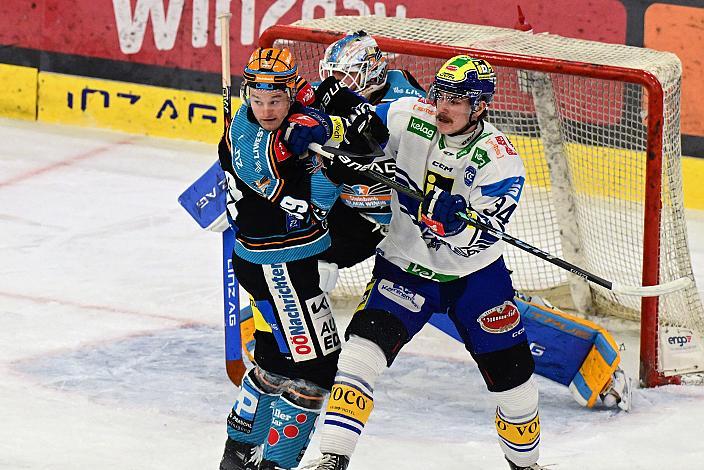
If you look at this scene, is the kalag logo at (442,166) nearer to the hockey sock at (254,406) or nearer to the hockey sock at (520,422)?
the hockey sock at (520,422)

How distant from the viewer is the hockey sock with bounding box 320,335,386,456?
3.63m

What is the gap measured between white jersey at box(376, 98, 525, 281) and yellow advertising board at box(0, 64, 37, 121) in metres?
4.68

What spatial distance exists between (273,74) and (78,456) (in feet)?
4.50

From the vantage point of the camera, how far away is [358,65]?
15.0 feet

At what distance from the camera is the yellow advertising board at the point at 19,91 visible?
8.21 m

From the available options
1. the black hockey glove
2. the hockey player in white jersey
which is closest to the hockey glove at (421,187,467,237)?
the hockey player in white jersey

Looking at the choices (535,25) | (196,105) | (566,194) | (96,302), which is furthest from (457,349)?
(196,105)

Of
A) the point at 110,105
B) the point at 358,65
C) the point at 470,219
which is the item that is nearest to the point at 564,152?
the point at 358,65

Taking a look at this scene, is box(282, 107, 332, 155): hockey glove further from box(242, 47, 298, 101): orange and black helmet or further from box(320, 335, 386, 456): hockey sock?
box(320, 335, 386, 456): hockey sock

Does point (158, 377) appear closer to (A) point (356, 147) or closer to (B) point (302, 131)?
(A) point (356, 147)

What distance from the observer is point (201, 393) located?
4.75 m

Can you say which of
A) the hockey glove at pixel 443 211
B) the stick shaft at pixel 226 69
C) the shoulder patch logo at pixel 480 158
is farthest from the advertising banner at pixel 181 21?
the hockey glove at pixel 443 211

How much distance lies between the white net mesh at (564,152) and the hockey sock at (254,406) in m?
1.77

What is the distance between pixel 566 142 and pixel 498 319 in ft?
6.33
